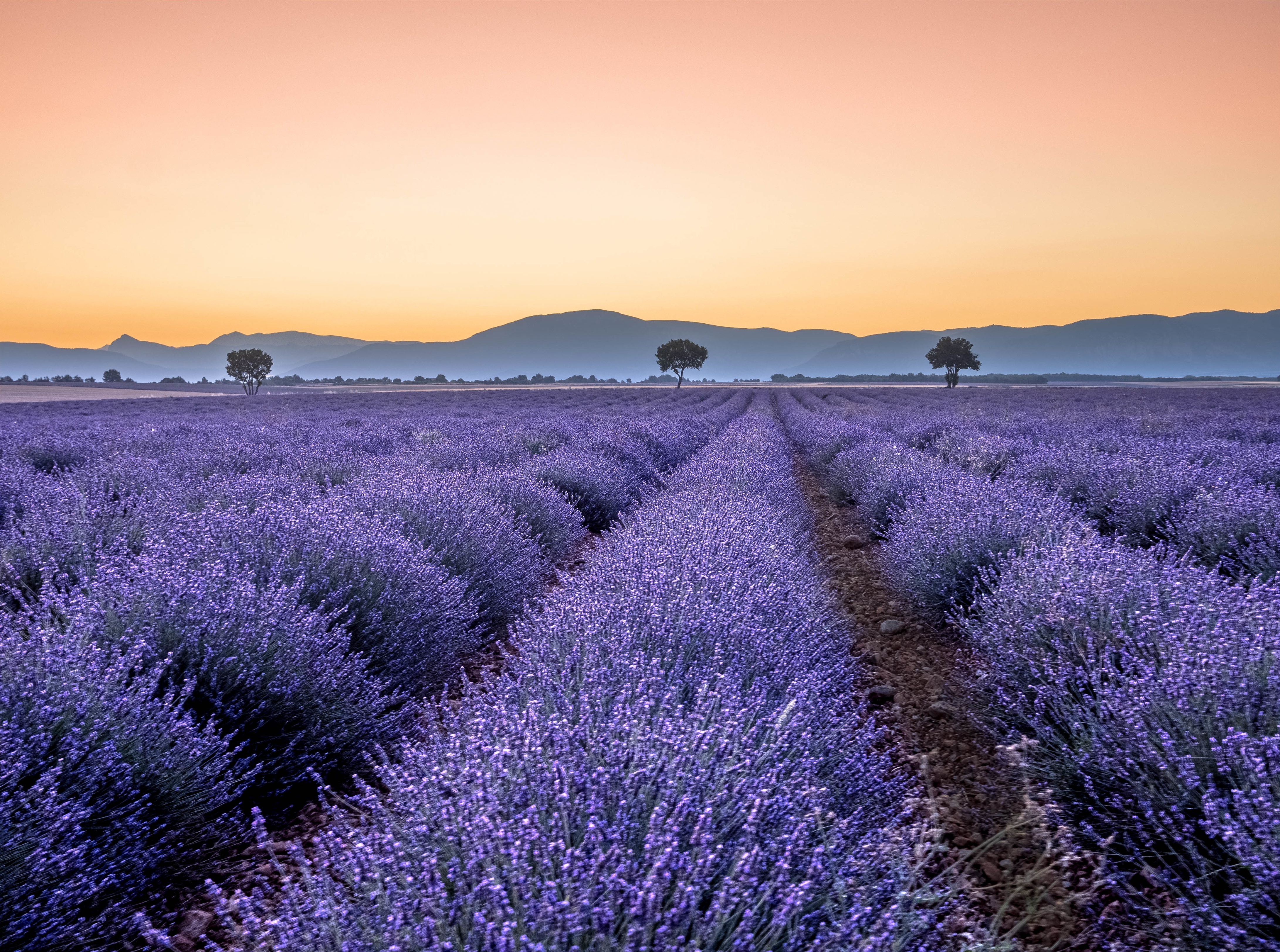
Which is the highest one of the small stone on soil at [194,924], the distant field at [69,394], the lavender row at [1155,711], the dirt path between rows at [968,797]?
the distant field at [69,394]

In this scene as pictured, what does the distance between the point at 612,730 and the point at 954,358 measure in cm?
6808

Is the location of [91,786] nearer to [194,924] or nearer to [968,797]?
[194,924]

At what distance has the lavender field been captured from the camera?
1.18m

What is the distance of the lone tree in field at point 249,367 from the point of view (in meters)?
54.5

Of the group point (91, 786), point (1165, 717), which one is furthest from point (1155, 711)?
point (91, 786)

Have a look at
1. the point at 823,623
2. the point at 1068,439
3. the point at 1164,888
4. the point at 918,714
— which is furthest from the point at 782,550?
the point at 1068,439

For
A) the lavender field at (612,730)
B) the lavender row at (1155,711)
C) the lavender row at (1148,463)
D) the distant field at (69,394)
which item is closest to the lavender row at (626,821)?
the lavender field at (612,730)

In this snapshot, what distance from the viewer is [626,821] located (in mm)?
1239

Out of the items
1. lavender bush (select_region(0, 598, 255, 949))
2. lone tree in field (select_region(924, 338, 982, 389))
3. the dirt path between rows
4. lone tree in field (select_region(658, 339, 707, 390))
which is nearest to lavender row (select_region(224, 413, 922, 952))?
the dirt path between rows

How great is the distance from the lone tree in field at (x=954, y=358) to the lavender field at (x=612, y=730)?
206 ft

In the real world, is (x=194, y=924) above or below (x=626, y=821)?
below

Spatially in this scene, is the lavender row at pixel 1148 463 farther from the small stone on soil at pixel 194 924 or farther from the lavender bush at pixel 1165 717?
the small stone on soil at pixel 194 924

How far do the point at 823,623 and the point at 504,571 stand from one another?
1986 mm

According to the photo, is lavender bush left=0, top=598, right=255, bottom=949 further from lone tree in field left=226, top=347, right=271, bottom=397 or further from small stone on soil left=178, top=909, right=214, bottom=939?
lone tree in field left=226, top=347, right=271, bottom=397
